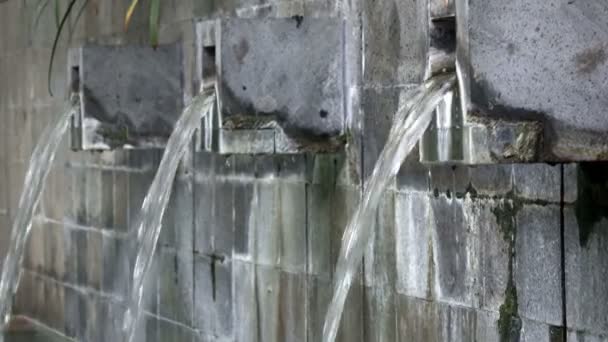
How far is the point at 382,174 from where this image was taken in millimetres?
5297

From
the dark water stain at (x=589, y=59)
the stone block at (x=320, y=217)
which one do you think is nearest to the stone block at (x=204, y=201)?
the stone block at (x=320, y=217)

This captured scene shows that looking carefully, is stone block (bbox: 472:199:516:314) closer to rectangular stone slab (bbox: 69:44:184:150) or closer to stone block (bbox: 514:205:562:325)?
stone block (bbox: 514:205:562:325)

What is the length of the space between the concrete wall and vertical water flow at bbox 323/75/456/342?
0.19 metres

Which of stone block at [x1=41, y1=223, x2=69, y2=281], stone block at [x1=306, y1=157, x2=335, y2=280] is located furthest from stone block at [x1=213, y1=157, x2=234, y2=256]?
stone block at [x1=41, y1=223, x2=69, y2=281]

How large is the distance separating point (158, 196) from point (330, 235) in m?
1.53

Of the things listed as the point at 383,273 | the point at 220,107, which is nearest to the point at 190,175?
the point at 220,107

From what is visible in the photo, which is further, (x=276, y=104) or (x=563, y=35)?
A: (x=276, y=104)

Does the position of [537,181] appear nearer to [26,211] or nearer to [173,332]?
[173,332]

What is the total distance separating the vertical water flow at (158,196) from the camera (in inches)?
272

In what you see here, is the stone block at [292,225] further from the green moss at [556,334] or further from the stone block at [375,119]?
the green moss at [556,334]

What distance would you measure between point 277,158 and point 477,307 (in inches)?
75.7

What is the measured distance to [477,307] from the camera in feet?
17.0

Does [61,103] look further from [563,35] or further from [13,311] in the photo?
[563,35]

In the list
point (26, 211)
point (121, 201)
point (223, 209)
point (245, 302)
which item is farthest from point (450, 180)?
point (26, 211)
